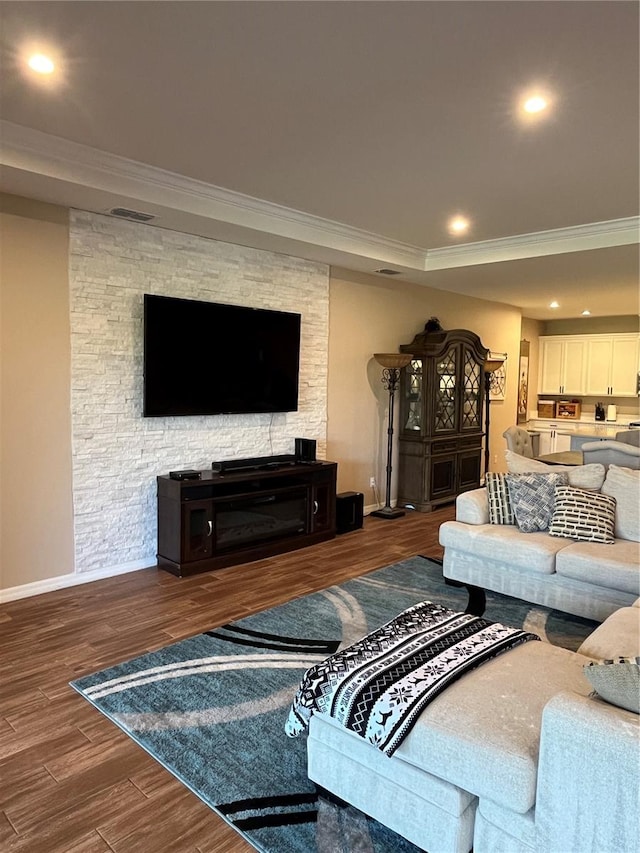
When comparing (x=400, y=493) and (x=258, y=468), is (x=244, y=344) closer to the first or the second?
(x=258, y=468)

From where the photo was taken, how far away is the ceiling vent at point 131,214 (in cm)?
392

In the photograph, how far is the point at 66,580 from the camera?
406 cm

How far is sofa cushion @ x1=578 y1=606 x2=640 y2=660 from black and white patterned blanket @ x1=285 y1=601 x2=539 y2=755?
0.23m

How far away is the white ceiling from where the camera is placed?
214cm

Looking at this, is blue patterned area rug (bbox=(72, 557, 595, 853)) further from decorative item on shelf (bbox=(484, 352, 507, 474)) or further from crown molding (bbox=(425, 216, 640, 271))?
decorative item on shelf (bbox=(484, 352, 507, 474))

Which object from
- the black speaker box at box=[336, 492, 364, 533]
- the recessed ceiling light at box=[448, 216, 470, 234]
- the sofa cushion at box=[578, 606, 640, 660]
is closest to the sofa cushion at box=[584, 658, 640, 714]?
the sofa cushion at box=[578, 606, 640, 660]

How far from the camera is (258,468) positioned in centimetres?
488

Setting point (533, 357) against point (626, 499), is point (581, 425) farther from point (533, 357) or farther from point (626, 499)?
point (626, 499)

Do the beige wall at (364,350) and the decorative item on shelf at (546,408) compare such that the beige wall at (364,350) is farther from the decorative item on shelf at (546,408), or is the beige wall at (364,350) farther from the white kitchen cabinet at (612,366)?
the decorative item on shelf at (546,408)

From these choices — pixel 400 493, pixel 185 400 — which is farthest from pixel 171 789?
pixel 400 493

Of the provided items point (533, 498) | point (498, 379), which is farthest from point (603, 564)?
point (498, 379)

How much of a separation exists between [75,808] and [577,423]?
898cm

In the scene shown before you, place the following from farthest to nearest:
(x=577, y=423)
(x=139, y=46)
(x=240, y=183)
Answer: (x=577, y=423), (x=240, y=183), (x=139, y=46)

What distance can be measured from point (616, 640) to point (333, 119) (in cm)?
268
